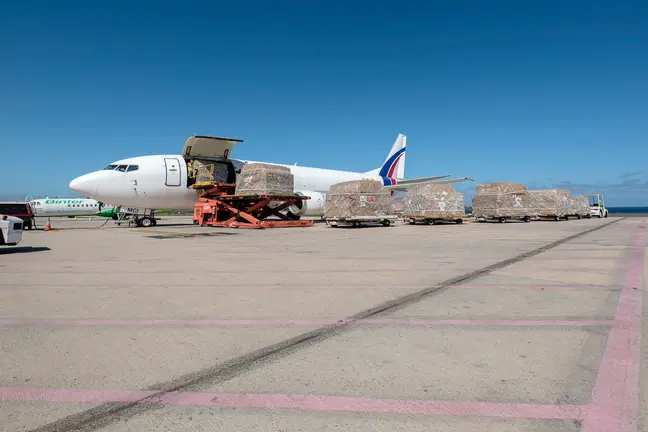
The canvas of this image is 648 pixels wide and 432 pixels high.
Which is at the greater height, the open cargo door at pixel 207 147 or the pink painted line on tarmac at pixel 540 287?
the open cargo door at pixel 207 147

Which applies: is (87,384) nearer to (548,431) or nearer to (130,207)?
(548,431)

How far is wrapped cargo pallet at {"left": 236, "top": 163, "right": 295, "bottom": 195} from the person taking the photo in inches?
677

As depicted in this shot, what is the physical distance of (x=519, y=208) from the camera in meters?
23.5

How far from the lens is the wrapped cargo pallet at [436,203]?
66.7 ft

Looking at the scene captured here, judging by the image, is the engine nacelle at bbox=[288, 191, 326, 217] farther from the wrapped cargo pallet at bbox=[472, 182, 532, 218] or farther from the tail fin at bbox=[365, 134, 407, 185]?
the tail fin at bbox=[365, 134, 407, 185]

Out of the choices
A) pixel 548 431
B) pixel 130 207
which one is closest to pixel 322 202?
pixel 130 207

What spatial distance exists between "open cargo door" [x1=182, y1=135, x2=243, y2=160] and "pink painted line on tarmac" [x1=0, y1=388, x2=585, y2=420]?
56.9 feet

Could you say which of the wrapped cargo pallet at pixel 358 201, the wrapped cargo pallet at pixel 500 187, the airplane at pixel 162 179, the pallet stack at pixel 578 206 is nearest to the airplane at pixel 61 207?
the airplane at pixel 162 179

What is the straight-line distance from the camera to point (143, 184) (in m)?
17.7

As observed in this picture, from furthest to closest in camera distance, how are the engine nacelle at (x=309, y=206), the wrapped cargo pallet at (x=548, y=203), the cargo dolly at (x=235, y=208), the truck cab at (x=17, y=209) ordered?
the wrapped cargo pallet at (x=548, y=203) → the engine nacelle at (x=309, y=206) → the truck cab at (x=17, y=209) → the cargo dolly at (x=235, y=208)

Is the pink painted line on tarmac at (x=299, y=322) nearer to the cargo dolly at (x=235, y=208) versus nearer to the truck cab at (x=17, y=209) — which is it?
the cargo dolly at (x=235, y=208)

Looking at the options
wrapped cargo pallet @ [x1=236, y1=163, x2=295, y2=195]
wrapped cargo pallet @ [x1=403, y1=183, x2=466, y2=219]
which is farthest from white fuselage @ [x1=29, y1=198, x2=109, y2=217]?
wrapped cargo pallet @ [x1=403, y1=183, x2=466, y2=219]

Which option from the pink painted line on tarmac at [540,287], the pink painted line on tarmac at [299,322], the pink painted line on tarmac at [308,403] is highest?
the pink painted line on tarmac at [540,287]

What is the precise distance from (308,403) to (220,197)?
17269mm
